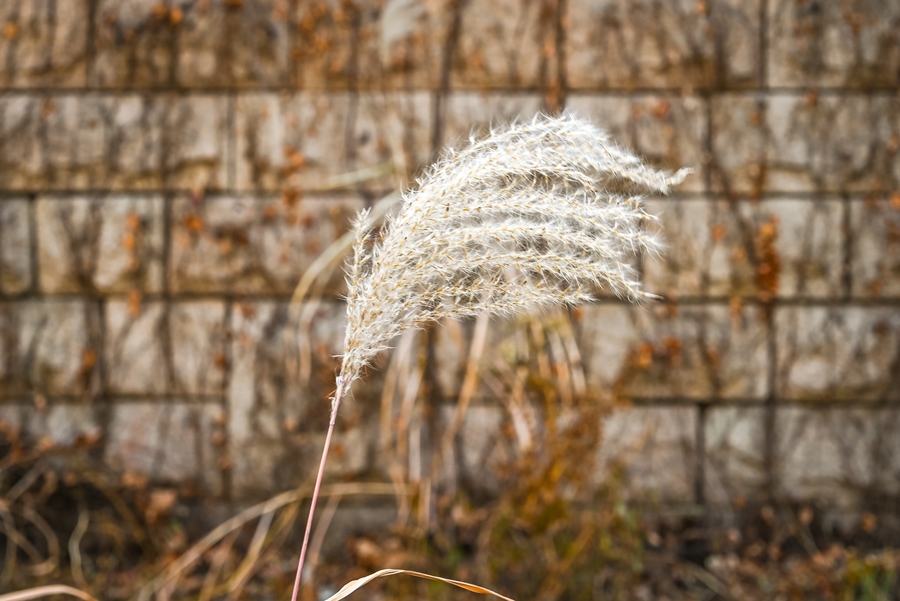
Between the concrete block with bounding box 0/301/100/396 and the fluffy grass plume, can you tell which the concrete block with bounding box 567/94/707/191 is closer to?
the fluffy grass plume

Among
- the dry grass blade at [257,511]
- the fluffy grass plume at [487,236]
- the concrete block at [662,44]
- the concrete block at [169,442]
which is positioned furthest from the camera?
the concrete block at [169,442]

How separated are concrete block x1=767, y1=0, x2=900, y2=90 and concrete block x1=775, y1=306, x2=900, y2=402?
2.82 ft

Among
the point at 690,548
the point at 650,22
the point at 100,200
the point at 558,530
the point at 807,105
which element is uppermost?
the point at 650,22

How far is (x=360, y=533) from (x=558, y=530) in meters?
0.82

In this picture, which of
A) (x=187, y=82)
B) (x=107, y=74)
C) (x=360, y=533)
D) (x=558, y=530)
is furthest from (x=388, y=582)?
(x=107, y=74)

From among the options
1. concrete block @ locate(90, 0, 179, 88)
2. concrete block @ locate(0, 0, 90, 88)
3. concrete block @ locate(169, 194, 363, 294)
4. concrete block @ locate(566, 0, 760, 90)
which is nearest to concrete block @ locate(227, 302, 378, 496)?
concrete block @ locate(169, 194, 363, 294)

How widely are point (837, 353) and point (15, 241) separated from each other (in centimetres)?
316

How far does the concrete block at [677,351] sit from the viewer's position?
2633 mm

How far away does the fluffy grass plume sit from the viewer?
72 cm

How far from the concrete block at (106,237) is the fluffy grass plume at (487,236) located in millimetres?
2145

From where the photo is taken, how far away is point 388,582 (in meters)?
2.29

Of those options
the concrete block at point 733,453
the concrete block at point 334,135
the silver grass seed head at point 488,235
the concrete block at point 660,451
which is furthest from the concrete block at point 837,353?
the silver grass seed head at point 488,235

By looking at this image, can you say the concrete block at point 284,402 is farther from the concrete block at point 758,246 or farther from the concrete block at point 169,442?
the concrete block at point 758,246

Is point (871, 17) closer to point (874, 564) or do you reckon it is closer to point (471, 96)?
point (471, 96)
